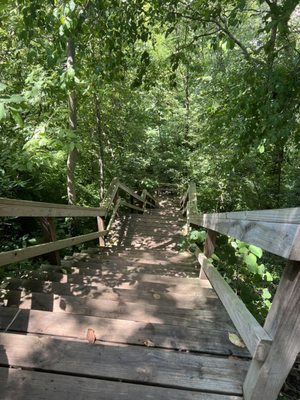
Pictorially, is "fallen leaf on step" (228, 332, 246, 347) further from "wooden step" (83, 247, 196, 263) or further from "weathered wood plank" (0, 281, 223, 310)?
"wooden step" (83, 247, 196, 263)

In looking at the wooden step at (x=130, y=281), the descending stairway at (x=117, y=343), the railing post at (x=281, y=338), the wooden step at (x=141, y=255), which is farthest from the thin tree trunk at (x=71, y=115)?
the railing post at (x=281, y=338)

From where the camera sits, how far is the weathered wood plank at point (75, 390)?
4.83 feet

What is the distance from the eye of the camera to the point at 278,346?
Result: 1.26 m

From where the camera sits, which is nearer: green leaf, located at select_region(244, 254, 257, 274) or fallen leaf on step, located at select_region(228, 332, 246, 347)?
fallen leaf on step, located at select_region(228, 332, 246, 347)

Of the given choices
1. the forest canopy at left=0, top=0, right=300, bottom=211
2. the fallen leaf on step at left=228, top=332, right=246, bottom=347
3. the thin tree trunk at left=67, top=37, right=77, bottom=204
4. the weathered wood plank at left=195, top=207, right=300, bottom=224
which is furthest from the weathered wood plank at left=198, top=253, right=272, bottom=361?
the thin tree trunk at left=67, top=37, right=77, bottom=204

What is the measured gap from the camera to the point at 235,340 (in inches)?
77.3

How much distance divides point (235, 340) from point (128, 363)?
0.73 meters

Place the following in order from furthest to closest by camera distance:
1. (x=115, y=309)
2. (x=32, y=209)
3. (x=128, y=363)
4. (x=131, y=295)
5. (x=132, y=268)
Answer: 1. (x=132, y=268)
2. (x=131, y=295)
3. (x=32, y=209)
4. (x=115, y=309)
5. (x=128, y=363)

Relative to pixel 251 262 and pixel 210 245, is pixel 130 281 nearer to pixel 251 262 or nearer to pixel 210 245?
pixel 210 245

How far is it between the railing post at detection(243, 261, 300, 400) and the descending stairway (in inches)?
10.0

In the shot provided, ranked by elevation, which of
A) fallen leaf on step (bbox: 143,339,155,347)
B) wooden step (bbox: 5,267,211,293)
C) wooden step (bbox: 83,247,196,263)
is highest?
fallen leaf on step (bbox: 143,339,155,347)

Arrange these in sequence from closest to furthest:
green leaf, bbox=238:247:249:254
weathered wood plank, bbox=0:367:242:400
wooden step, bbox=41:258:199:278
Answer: weathered wood plank, bbox=0:367:242:400 < green leaf, bbox=238:247:249:254 < wooden step, bbox=41:258:199:278

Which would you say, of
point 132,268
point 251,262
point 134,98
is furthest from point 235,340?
point 134,98

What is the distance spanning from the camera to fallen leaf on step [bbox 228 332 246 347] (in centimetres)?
193
